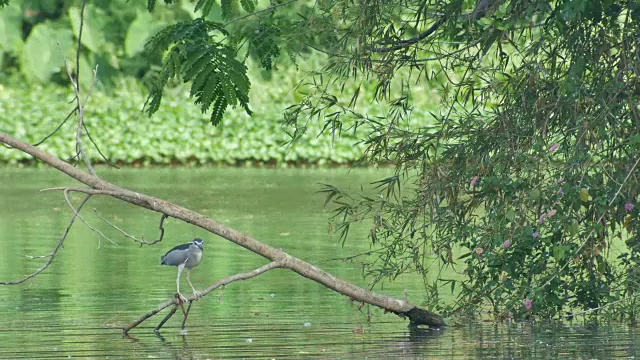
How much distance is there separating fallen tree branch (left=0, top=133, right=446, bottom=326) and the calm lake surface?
14 centimetres

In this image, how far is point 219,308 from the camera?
860cm

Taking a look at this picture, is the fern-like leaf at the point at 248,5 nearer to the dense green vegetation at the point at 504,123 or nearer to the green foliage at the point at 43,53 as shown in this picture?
the dense green vegetation at the point at 504,123

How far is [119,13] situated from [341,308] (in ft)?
59.5

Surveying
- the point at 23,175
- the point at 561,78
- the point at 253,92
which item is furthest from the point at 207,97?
the point at 253,92

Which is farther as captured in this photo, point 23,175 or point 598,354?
point 23,175

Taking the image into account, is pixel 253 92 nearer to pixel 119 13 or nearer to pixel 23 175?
pixel 119 13

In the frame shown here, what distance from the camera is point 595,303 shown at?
26.2 feet

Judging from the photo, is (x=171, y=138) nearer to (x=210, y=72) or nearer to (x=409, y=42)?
(x=409, y=42)

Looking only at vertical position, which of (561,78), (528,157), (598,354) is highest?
(561,78)

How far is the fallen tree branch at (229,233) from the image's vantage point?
7.04m

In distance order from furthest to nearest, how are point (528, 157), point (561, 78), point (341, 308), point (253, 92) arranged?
point (253, 92), point (341, 308), point (561, 78), point (528, 157)

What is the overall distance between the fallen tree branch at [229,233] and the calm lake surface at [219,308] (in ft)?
0.46

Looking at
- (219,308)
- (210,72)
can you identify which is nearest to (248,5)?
(210,72)

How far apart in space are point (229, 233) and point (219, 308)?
1.51 m
